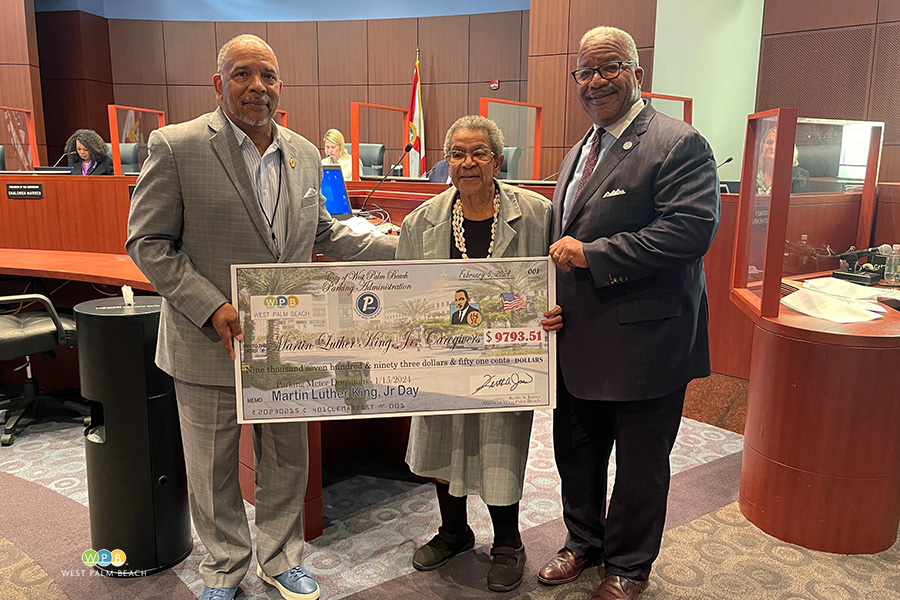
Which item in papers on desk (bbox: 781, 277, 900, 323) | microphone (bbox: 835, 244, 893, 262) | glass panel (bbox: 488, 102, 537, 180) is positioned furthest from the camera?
glass panel (bbox: 488, 102, 537, 180)

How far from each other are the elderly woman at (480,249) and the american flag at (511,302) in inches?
3.0

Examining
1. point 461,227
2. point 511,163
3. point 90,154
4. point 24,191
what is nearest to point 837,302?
point 461,227

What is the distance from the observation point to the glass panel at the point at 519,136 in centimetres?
710

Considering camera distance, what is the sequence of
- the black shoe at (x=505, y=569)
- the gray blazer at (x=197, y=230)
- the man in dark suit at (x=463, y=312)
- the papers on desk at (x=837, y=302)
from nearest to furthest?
1. the gray blazer at (x=197, y=230)
2. the man in dark suit at (x=463, y=312)
3. the black shoe at (x=505, y=569)
4. the papers on desk at (x=837, y=302)

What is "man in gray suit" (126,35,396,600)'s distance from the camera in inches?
68.6

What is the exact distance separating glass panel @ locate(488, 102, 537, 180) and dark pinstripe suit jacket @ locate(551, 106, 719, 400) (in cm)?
525

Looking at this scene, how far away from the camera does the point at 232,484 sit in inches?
78.5

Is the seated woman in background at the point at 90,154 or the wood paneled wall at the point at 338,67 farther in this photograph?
the wood paneled wall at the point at 338,67

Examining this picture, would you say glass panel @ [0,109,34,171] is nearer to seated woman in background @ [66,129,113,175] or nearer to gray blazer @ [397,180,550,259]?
seated woman in background @ [66,129,113,175]

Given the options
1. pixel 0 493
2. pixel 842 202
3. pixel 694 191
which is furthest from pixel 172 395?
pixel 842 202

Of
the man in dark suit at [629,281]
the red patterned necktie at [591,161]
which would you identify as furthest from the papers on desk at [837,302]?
the red patterned necktie at [591,161]

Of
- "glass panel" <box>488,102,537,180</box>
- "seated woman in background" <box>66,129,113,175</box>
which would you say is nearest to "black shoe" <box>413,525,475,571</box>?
"seated woman in background" <box>66,129,113,175</box>

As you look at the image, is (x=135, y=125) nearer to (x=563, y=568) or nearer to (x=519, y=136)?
(x=519, y=136)

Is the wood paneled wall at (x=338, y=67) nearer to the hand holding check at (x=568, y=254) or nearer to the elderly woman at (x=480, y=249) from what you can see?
the elderly woman at (x=480, y=249)
